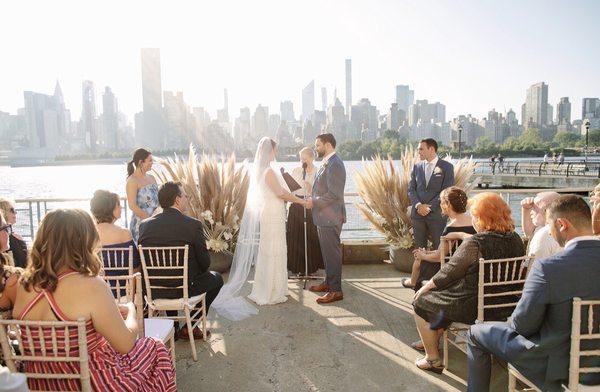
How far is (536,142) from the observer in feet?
310

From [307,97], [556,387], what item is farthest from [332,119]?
[307,97]

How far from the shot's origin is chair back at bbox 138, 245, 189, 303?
3.41 meters

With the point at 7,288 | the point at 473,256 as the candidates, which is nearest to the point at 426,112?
the point at 473,256

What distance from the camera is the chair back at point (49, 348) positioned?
1.75m

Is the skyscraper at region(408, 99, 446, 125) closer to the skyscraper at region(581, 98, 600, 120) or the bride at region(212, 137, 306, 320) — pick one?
the skyscraper at region(581, 98, 600, 120)

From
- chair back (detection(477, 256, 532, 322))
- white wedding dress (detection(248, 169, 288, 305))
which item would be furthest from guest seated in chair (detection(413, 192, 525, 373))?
white wedding dress (detection(248, 169, 288, 305))

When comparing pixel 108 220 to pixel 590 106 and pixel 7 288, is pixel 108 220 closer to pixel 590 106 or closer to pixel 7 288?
pixel 7 288

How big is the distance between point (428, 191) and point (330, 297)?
1655 mm

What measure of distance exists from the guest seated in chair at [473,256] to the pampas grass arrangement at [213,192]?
3457 mm

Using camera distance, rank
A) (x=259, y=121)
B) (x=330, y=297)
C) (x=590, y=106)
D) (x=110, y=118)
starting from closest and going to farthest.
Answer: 1. (x=330, y=297)
2. (x=259, y=121)
3. (x=110, y=118)
4. (x=590, y=106)

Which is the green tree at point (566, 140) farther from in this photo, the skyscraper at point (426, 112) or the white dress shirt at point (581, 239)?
the white dress shirt at point (581, 239)

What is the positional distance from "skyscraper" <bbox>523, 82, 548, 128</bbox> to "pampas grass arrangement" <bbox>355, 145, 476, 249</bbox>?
167745 millimetres

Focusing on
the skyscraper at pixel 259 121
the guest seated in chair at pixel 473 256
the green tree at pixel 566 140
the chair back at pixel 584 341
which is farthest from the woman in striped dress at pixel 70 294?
the green tree at pixel 566 140

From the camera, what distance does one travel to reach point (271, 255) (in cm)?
491
